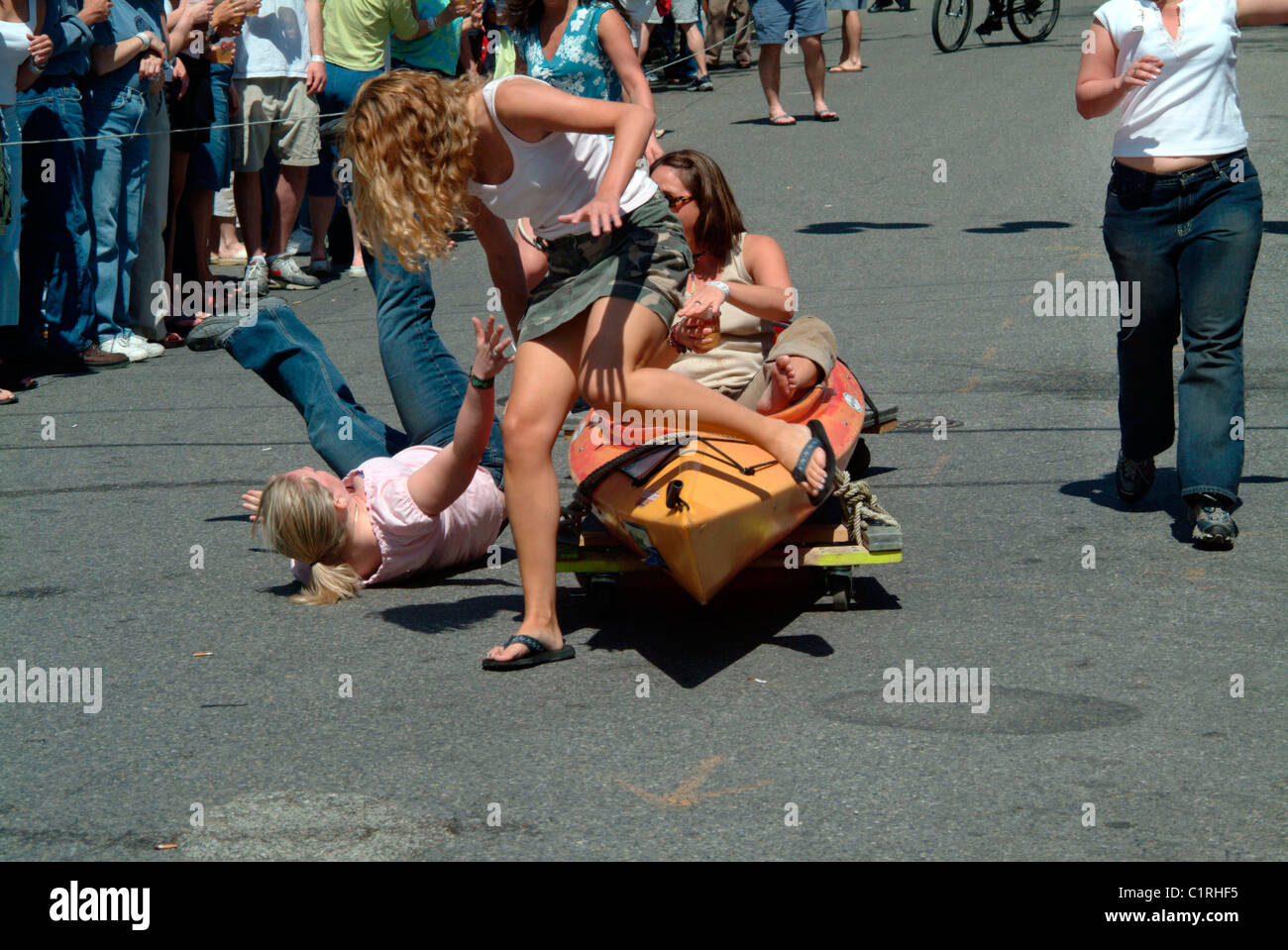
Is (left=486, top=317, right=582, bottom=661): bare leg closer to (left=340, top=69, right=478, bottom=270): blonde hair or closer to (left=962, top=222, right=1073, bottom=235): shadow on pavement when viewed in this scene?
(left=340, top=69, right=478, bottom=270): blonde hair

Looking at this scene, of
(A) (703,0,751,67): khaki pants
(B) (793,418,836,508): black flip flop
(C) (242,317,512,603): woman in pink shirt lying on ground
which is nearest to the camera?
(B) (793,418,836,508): black flip flop

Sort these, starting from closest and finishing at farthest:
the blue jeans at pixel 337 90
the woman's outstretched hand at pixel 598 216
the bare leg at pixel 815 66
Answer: the woman's outstretched hand at pixel 598 216 < the blue jeans at pixel 337 90 < the bare leg at pixel 815 66

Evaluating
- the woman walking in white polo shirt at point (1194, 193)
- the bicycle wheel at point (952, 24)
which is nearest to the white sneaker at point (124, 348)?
the woman walking in white polo shirt at point (1194, 193)

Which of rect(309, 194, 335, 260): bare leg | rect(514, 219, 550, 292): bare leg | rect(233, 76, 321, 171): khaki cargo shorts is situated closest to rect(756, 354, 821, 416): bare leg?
rect(514, 219, 550, 292): bare leg

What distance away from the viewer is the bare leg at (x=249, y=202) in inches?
419

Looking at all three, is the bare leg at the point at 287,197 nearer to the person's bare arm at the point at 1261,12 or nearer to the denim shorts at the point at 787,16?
the denim shorts at the point at 787,16

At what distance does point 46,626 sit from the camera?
205 inches

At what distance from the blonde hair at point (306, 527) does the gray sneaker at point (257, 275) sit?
18.8ft

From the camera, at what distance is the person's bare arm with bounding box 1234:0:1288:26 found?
554cm

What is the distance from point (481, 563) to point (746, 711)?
6.08 ft

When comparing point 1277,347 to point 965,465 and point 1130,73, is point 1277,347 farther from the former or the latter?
point 1130,73

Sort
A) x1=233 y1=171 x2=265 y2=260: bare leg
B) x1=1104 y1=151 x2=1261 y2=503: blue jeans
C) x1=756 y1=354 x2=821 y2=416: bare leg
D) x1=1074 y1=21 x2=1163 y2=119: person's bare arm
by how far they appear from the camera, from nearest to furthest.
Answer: x1=756 y1=354 x2=821 y2=416: bare leg
x1=1104 y1=151 x2=1261 y2=503: blue jeans
x1=1074 y1=21 x2=1163 y2=119: person's bare arm
x1=233 y1=171 x2=265 y2=260: bare leg

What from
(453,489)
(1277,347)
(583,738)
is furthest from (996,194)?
(583,738)

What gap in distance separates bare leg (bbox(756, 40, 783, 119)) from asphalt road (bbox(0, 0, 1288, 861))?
24.7 feet
